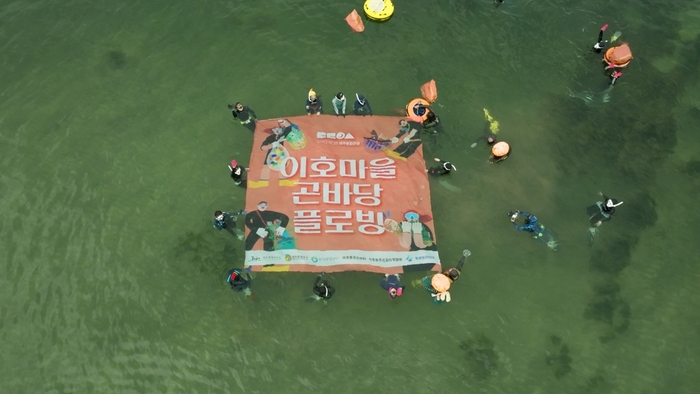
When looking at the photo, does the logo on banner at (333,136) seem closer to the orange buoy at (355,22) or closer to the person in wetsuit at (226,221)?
the person in wetsuit at (226,221)

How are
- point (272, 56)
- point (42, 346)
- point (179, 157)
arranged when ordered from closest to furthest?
point (42, 346) < point (179, 157) < point (272, 56)

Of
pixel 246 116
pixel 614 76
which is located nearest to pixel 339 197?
pixel 246 116

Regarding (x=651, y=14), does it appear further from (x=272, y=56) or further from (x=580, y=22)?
(x=272, y=56)

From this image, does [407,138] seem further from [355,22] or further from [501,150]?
[355,22]

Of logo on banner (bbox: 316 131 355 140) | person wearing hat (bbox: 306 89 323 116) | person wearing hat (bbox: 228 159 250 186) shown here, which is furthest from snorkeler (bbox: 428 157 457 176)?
person wearing hat (bbox: 228 159 250 186)

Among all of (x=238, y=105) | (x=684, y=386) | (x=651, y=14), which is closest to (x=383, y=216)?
(x=238, y=105)

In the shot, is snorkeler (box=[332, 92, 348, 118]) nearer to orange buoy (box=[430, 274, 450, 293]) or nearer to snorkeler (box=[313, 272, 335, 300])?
snorkeler (box=[313, 272, 335, 300])
